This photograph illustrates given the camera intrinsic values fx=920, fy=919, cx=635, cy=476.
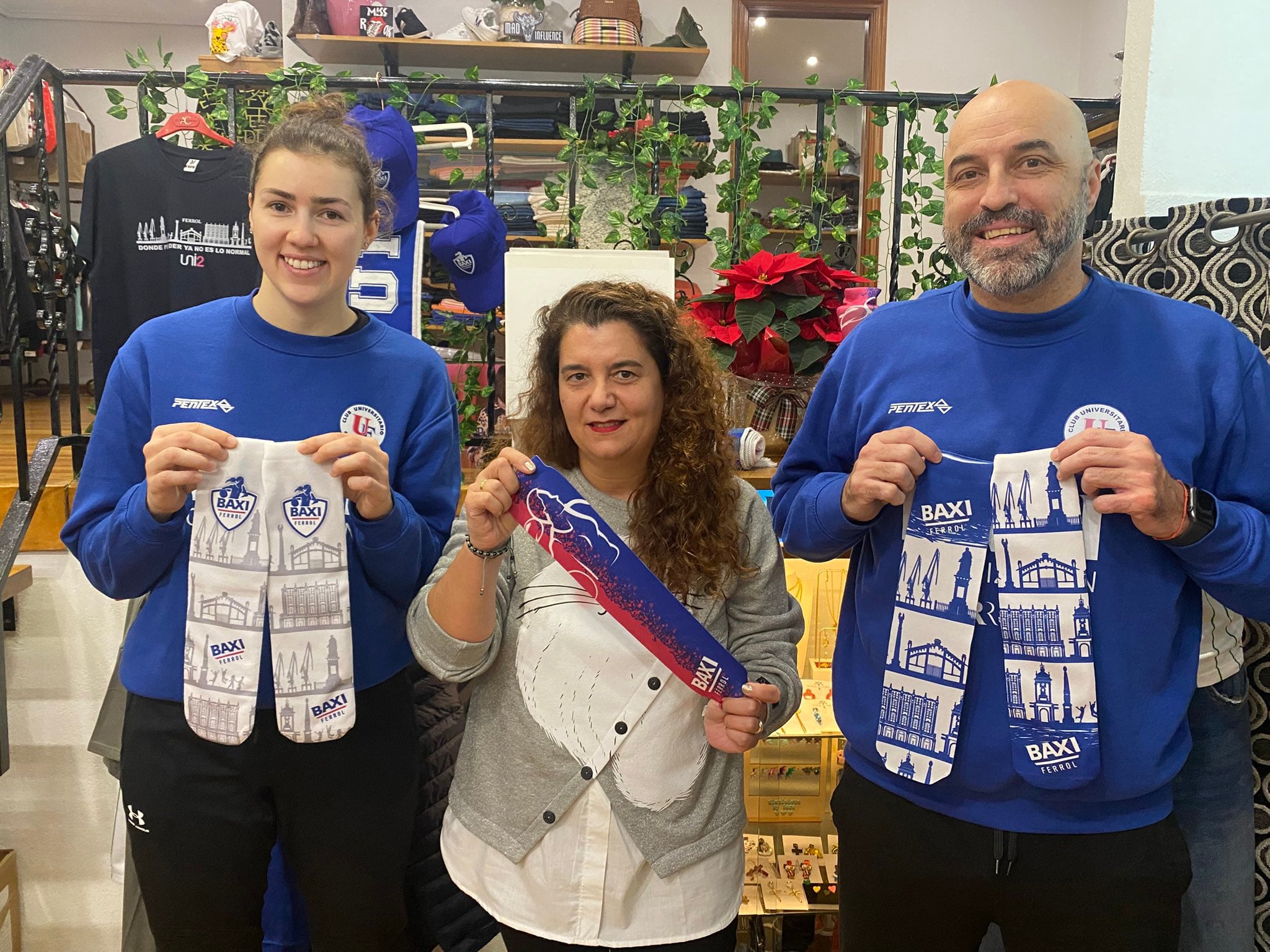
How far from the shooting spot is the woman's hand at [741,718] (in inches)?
52.0

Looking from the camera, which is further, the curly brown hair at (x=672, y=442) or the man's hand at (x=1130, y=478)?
the curly brown hair at (x=672, y=442)

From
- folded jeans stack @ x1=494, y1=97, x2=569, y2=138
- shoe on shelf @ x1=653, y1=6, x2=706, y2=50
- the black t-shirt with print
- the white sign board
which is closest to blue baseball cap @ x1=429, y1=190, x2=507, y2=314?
the white sign board

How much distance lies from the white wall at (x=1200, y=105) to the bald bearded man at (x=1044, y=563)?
105 cm

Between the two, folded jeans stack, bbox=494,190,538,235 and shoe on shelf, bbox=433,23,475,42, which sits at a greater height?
shoe on shelf, bbox=433,23,475,42

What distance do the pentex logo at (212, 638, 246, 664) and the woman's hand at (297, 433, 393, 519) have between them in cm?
28

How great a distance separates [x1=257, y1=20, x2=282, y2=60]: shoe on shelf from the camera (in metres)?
5.48

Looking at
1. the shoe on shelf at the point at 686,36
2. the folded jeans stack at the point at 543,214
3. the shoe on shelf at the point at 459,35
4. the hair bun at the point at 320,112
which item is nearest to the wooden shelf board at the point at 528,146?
the folded jeans stack at the point at 543,214

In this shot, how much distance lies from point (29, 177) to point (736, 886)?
26.2 feet

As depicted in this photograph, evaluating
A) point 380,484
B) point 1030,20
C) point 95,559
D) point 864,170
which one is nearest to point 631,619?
point 380,484

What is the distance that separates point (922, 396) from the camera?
1362mm

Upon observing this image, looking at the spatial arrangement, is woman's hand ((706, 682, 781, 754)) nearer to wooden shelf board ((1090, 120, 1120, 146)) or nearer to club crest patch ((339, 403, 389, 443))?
club crest patch ((339, 403, 389, 443))

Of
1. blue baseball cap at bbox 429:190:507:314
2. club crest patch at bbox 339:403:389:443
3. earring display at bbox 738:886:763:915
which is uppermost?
blue baseball cap at bbox 429:190:507:314

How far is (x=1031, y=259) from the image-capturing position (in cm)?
129

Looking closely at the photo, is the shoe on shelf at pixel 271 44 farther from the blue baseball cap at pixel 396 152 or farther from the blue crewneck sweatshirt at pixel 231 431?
the blue crewneck sweatshirt at pixel 231 431
